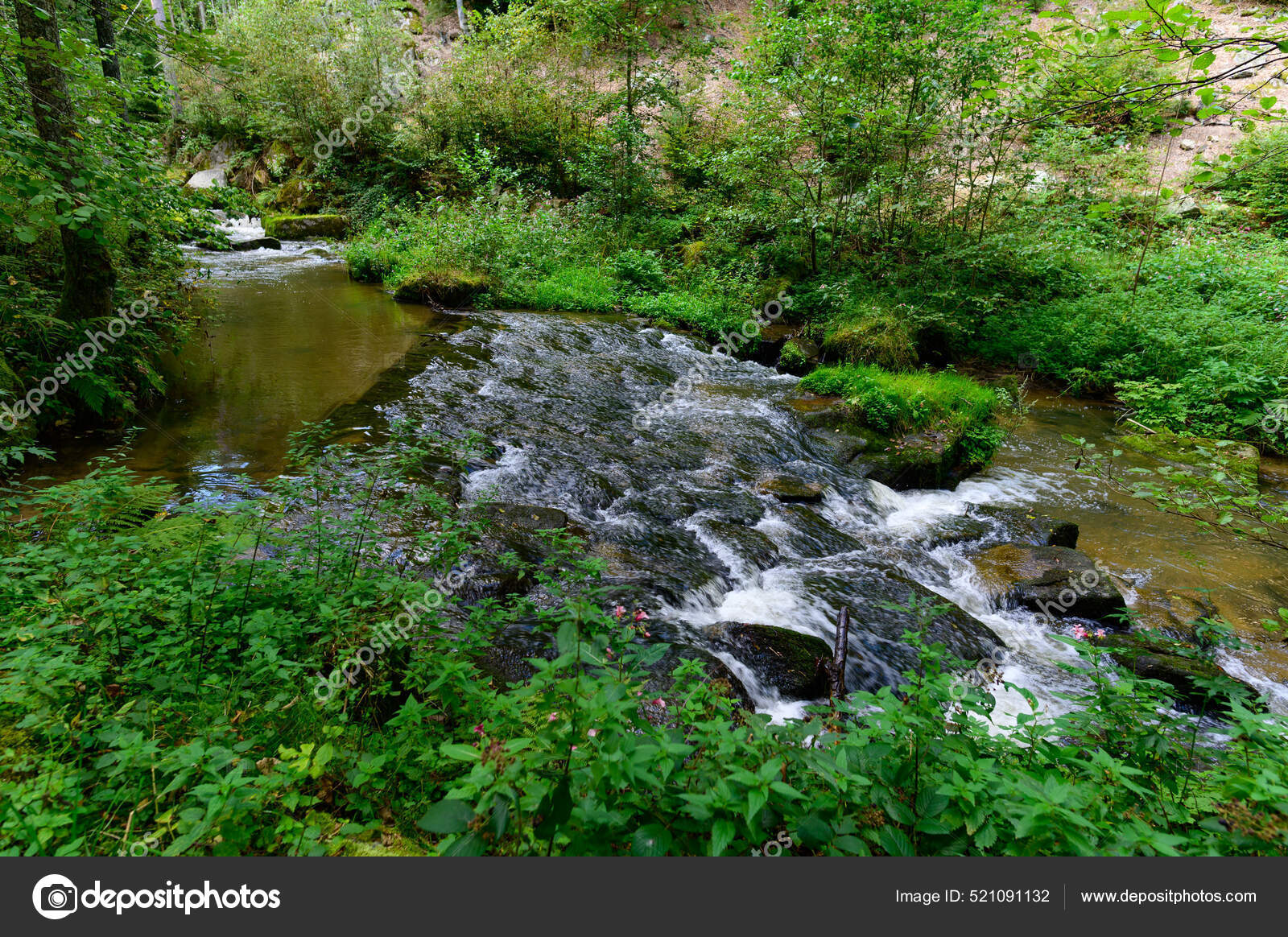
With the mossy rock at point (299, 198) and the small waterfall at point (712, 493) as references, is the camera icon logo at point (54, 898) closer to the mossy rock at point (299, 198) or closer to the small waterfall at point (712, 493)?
the small waterfall at point (712, 493)

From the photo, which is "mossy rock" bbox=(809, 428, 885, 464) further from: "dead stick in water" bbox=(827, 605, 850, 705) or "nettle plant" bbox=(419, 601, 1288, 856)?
"nettle plant" bbox=(419, 601, 1288, 856)

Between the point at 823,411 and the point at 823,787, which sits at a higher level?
the point at 823,787

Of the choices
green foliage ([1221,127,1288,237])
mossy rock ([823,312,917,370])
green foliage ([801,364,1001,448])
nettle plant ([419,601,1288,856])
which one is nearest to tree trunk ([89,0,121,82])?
nettle plant ([419,601,1288,856])

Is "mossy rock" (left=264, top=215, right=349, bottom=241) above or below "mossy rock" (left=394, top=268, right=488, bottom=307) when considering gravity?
above

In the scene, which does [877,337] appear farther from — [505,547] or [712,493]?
[505,547]

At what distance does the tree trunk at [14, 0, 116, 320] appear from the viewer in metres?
3.87

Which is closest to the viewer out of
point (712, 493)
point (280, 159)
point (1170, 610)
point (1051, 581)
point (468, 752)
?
point (468, 752)

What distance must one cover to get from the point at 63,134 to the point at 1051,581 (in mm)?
9289

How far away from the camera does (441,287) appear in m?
12.9

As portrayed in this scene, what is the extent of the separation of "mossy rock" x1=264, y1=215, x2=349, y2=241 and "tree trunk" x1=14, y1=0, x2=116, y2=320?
1725cm

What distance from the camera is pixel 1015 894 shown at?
1.66m

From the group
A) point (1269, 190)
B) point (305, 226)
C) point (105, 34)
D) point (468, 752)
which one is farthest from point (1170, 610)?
point (305, 226)

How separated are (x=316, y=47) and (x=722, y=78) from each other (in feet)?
55.8

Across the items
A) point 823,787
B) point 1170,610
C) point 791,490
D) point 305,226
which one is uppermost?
point 305,226
